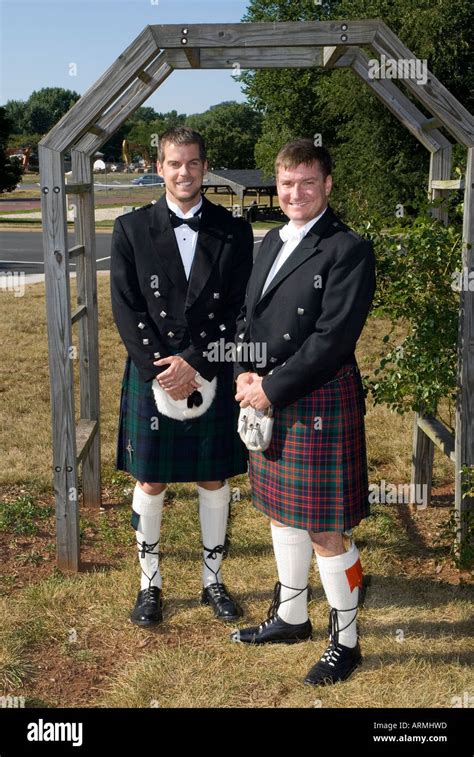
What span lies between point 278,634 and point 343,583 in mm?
586

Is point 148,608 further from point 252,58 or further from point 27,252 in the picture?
point 27,252

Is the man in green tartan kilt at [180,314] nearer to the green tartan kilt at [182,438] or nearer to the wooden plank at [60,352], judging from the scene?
the green tartan kilt at [182,438]

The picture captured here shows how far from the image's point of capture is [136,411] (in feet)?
13.4

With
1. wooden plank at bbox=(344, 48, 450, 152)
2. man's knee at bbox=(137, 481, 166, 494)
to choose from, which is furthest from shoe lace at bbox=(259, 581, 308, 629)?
wooden plank at bbox=(344, 48, 450, 152)

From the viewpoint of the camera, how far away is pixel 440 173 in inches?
200

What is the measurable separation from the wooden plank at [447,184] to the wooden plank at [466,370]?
0.22 meters

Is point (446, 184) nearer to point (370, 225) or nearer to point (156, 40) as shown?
point (370, 225)

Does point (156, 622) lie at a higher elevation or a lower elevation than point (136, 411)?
lower

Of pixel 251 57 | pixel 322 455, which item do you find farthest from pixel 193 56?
pixel 322 455

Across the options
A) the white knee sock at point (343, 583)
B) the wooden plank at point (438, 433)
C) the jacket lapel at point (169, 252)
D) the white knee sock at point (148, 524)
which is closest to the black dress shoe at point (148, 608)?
the white knee sock at point (148, 524)

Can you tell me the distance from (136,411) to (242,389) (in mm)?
743

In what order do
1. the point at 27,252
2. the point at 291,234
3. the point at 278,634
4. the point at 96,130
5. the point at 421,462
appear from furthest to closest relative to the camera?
the point at 27,252
the point at 421,462
the point at 96,130
the point at 278,634
the point at 291,234

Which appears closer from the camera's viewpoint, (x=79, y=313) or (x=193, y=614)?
(x=193, y=614)

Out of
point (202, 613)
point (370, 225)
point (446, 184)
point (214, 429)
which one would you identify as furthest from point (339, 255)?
point (202, 613)
